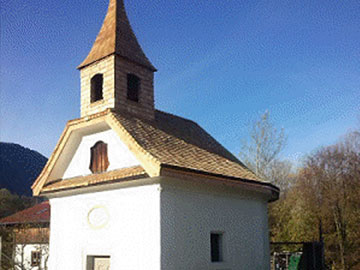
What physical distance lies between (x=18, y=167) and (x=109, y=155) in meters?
75.1

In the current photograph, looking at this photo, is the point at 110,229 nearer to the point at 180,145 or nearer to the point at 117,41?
the point at 180,145

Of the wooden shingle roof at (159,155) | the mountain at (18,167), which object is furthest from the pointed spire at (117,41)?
the mountain at (18,167)

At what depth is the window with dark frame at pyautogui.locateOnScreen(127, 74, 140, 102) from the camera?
1341 cm

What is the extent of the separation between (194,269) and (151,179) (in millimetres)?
2749

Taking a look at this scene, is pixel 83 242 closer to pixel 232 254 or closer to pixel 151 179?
pixel 151 179

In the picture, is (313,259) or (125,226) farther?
(313,259)

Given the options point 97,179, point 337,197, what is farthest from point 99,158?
point 337,197

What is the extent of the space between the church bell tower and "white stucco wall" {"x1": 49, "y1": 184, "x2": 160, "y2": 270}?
289 cm

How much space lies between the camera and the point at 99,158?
41.1ft

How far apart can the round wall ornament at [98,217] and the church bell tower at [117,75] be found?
10.1 ft

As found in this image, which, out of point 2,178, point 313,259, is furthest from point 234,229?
point 2,178

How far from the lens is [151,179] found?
10594mm

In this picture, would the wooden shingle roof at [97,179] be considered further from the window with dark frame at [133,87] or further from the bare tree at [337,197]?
the bare tree at [337,197]

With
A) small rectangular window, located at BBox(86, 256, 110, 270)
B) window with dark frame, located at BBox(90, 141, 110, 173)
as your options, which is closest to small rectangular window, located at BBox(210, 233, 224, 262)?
small rectangular window, located at BBox(86, 256, 110, 270)
